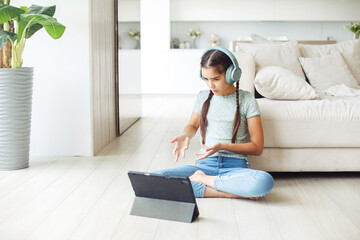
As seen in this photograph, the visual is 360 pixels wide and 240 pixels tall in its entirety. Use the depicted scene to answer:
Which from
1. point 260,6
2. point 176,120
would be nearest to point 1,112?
point 176,120

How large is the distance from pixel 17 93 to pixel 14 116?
0.14 metres

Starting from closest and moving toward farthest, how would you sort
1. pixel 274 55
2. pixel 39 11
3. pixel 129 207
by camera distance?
pixel 129 207, pixel 39 11, pixel 274 55

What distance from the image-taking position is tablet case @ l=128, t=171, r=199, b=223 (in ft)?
6.50

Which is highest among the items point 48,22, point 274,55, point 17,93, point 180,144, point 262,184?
point 48,22

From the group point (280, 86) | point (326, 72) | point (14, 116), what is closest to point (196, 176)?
point (280, 86)

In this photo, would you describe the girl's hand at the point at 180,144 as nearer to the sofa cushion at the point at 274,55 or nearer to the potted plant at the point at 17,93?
the potted plant at the point at 17,93

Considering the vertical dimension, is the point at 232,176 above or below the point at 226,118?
below

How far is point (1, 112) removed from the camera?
281 cm

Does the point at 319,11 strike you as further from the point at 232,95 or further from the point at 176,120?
the point at 232,95

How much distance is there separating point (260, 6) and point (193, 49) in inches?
56.7

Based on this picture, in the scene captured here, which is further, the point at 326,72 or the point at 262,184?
the point at 326,72

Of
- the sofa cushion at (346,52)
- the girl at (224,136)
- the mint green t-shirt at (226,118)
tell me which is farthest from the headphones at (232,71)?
the sofa cushion at (346,52)

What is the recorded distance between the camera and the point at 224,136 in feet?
8.07

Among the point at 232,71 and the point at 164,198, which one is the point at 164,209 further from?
the point at 232,71
